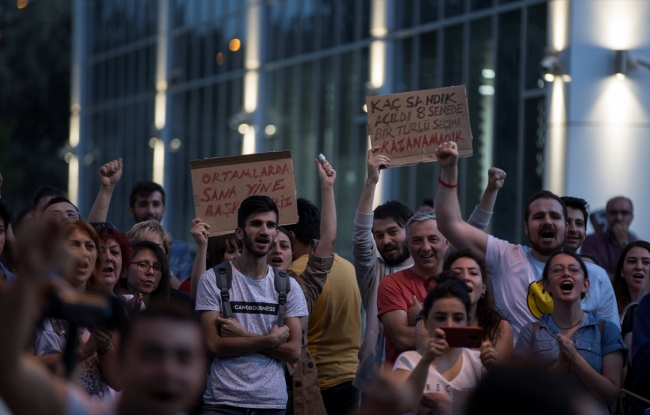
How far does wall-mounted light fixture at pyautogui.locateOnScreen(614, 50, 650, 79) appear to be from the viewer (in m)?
14.1

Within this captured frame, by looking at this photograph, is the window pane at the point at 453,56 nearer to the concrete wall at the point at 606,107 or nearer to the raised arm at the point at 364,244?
the concrete wall at the point at 606,107

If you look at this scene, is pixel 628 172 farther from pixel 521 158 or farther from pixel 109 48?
pixel 109 48

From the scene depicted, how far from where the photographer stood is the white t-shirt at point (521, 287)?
5.86 metres

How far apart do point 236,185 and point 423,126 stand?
51.7 inches

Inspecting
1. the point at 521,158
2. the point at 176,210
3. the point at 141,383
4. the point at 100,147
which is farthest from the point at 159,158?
the point at 141,383

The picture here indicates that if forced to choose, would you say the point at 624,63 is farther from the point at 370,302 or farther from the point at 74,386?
the point at 74,386

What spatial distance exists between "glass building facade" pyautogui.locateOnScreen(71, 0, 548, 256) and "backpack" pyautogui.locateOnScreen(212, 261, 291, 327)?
941 cm

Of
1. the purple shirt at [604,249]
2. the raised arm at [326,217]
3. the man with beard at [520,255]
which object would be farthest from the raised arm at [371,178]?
the purple shirt at [604,249]

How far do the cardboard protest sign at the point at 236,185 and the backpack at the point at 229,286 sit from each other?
117 cm

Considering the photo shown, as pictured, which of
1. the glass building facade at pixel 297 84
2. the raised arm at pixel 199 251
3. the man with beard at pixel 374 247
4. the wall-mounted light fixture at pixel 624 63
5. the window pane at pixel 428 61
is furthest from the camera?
the window pane at pixel 428 61

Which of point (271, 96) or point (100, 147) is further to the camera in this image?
point (100, 147)

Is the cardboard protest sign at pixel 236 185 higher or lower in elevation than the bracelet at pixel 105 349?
higher

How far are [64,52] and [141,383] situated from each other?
4785 centimetres

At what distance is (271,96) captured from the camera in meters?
23.6
